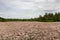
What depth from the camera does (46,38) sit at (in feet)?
30.3

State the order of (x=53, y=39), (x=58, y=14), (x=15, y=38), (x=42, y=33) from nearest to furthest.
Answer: (x=15, y=38), (x=53, y=39), (x=42, y=33), (x=58, y=14)

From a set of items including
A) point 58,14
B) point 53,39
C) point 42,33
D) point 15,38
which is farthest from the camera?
point 58,14

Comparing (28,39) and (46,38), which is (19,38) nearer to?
(28,39)

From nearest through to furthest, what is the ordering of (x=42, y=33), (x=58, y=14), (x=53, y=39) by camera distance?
(x=53, y=39), (x=42, y=33), (x=58, y=14)

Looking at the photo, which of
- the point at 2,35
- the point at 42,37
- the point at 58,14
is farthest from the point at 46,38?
the point at 58,14

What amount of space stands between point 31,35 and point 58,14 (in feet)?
220

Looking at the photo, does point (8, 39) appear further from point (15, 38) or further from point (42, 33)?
point (42, 33)

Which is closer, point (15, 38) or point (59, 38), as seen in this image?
point (15, 38)

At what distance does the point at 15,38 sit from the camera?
841cm

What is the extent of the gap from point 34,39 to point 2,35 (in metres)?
1.66

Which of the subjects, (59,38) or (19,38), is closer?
(19,38)

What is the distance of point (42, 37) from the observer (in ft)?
30.1

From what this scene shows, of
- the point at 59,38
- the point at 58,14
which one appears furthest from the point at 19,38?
the point at 58,14

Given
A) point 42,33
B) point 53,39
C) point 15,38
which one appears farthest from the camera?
point 42,33
